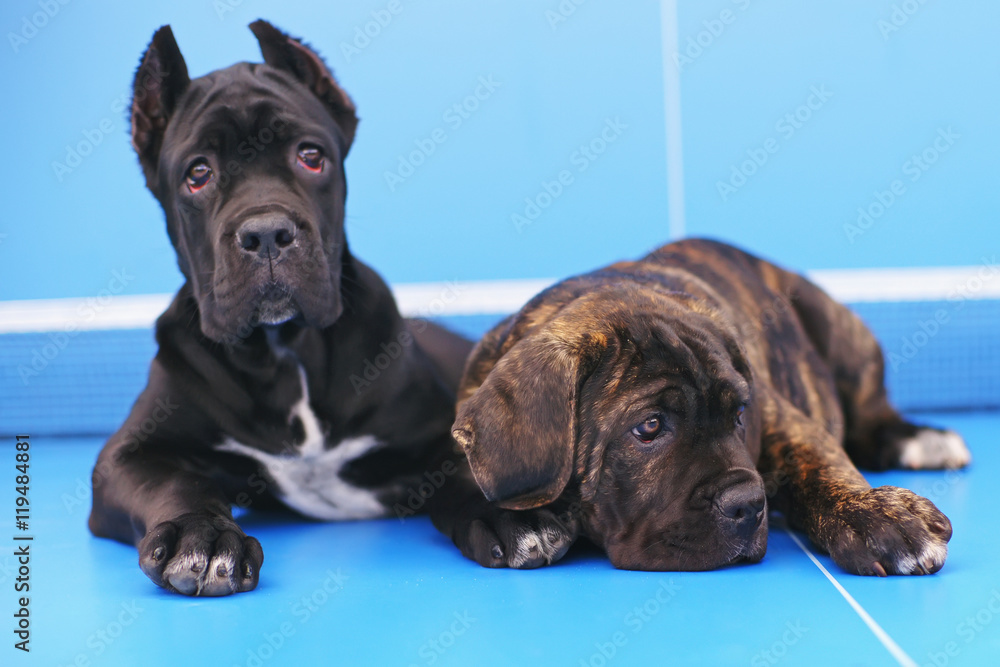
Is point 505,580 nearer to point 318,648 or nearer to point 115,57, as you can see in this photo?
point 318,648

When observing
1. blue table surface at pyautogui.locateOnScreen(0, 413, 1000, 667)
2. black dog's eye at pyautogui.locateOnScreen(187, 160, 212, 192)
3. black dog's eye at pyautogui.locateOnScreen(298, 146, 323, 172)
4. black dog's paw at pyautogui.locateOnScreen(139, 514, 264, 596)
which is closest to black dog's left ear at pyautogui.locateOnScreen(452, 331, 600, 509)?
blue table surface at pyautogui.locateOnScreen(0, 413, 1000, 667)

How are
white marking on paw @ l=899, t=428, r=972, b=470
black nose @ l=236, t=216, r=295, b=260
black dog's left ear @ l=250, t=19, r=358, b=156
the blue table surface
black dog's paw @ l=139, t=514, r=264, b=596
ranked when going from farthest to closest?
white marking on paw @ l=899, t=428, r=972, b=470 < black dog's left ear @ l=250, t=19, r=358, b=156 < black nose @ l=236, t=216, r=295, b=260 < black dog's paw @ l=139, t=514, r=264, b=596 < the blue table surface

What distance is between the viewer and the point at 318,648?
2533 mm

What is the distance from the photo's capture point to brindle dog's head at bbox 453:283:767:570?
2896mm

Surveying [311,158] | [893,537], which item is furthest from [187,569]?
[893,537]

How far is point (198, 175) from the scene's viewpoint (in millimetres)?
3580

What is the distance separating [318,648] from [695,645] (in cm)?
92

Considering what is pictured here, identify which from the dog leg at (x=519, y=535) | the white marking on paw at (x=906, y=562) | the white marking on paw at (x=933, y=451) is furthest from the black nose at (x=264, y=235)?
the white marking on paw at (x=933, y=451)

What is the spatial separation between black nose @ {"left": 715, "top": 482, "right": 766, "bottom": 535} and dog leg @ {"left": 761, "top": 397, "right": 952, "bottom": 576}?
0.30 meters

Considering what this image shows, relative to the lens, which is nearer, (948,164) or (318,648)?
(318,648)

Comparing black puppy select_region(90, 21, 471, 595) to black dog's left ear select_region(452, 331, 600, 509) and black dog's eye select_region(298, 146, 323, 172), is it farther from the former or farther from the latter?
black dog's left ear select_region(452, 331, 600, 509)

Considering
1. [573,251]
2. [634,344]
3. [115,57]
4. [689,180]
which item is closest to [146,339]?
[115,57]

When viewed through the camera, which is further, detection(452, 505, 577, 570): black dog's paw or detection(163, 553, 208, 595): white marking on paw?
detection(452, 505, 577, 570): black dog's paw

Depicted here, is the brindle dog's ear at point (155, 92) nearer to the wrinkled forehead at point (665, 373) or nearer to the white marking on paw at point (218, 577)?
the white marking on paw at point (218, 577)
